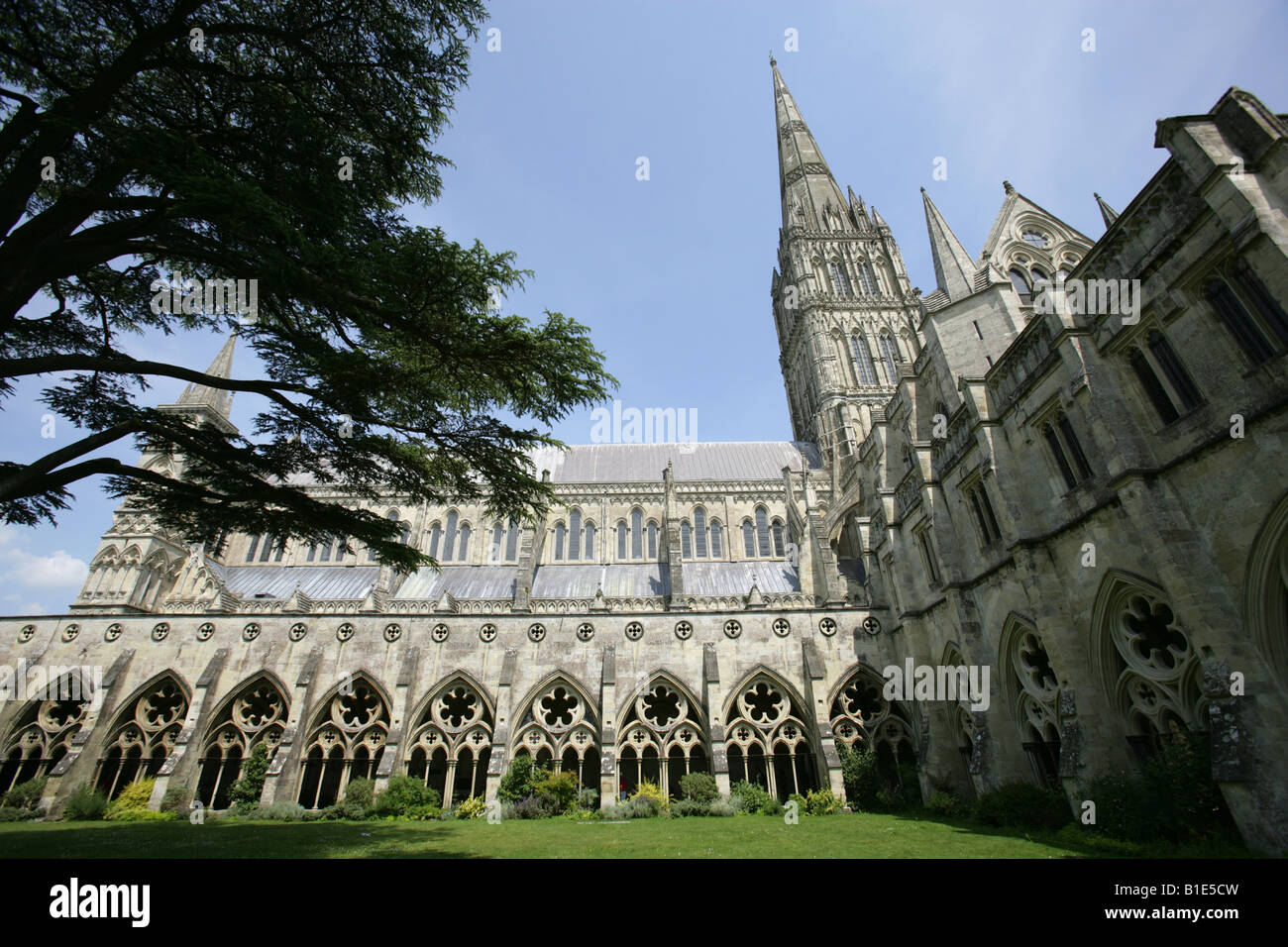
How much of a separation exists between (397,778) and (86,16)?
16882 mm

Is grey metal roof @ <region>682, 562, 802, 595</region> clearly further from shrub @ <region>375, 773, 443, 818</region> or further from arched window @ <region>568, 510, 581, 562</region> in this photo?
shrub @ <region>375, 773, 443, 818</region>

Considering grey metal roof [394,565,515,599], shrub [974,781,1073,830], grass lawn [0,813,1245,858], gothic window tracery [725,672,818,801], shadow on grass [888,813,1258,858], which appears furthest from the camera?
grey metal roof [394,565,515,599]

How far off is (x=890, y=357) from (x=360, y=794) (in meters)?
33.9

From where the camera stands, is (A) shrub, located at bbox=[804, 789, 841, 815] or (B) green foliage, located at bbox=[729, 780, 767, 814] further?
(B) green foliage, located at bbox=[729, 780, 767, 814]

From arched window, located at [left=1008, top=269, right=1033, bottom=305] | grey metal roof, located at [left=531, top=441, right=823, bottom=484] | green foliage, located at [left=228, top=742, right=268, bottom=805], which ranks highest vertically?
grey metal roof, located at [left=531, top=441, right=823, bottom=484]

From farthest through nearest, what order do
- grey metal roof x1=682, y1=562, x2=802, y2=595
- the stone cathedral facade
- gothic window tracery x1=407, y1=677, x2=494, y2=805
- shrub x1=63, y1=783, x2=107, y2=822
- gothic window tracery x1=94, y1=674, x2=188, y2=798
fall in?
grey metal roof x1=682, y1=562, x2=802, y2=595
gothic window tracery x1=407, y1=677, x2=494, y2=805
gothic window tracery x1=94, y1=674, x2=188, y2=798
shrub x1=63, y1=783, x2=107, y2=822
the stone cathedral facade

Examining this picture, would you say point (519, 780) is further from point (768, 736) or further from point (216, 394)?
point (216, 394)

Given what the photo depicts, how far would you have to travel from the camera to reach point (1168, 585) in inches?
321

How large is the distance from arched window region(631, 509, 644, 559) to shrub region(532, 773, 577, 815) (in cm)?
1314

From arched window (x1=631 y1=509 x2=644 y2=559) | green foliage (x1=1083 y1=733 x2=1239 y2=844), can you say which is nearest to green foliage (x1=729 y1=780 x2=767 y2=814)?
green foliage (x1=1083 y1=733 x2=1239 y2=844)

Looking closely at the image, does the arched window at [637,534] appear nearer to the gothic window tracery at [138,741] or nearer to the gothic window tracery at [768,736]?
the gothic window tracery at [768,736]

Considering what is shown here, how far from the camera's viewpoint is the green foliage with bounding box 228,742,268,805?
1582 cm

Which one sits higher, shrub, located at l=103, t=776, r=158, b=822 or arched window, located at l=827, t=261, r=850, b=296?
arched window, located at l=827, t=261, r=850, b=296
